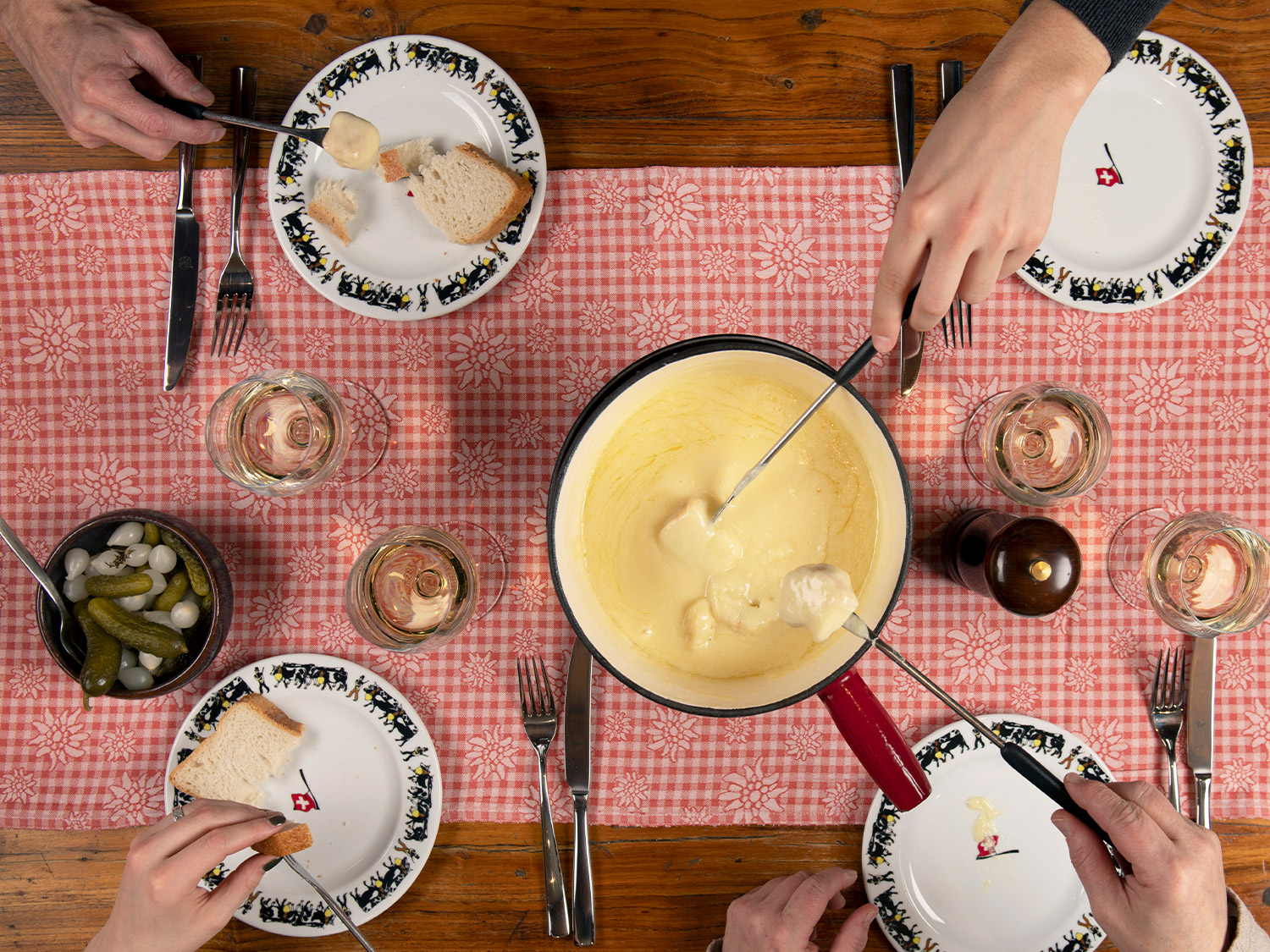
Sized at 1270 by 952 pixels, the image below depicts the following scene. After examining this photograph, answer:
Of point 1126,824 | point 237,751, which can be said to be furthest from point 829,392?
point 237,751

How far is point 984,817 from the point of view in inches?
47.8

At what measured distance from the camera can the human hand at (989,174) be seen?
860mm

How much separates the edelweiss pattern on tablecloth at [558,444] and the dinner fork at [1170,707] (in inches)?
0.8

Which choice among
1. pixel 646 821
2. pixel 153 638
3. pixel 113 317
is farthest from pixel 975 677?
pixel 113 317

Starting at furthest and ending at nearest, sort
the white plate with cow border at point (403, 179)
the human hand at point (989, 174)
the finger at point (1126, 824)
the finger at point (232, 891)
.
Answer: the white plate with cow border at point (403, 179) → the finger at point (232, 891) → the finger at point (1126, 824) → the human hand at point (989, 174)

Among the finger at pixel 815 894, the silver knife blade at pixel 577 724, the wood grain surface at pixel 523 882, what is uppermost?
the silver knife blade at pixel 577 724

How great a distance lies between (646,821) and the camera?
1.26 m

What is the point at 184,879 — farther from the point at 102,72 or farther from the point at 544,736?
the point at 102,72

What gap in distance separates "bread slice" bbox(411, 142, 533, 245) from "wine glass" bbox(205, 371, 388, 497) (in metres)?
0.31

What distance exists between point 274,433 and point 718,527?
2.26 feet

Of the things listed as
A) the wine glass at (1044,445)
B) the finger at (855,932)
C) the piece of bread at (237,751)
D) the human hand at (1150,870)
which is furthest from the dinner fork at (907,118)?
the piece of bread at (237,751)

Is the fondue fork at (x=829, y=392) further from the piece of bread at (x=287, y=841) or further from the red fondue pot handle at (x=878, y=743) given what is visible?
the piece of bread at (x=287, y=841)

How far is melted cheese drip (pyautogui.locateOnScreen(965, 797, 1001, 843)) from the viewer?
3.98ft

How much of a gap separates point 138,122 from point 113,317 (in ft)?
0.99
